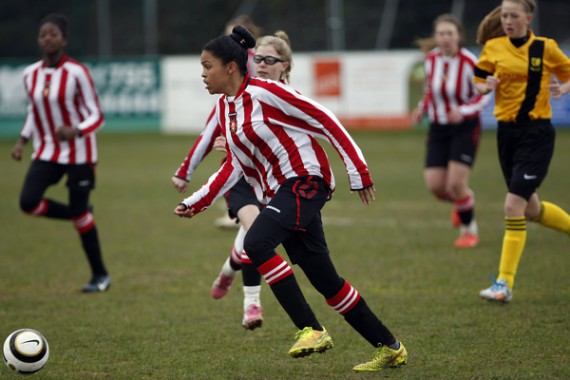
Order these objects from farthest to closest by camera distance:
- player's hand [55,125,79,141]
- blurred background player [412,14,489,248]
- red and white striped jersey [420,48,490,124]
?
1. red and white striped jersey [420,48,490,124]
2. blurred background player [412,14,489,248]
3. player's hand [55,125,79,141]

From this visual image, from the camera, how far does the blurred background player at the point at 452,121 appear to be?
889cm

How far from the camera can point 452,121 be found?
8.74 m

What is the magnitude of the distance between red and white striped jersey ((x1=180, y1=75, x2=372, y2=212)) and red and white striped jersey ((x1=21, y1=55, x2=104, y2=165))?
3.01 m

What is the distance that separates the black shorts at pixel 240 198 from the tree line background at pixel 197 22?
18.5 m

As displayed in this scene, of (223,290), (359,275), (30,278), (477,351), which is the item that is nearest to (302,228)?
(477,351)

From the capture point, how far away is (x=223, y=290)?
6246 millimetres

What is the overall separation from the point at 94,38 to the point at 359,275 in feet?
63.2

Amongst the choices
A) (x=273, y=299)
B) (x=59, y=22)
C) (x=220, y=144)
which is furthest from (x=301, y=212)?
(x=59, y=22)

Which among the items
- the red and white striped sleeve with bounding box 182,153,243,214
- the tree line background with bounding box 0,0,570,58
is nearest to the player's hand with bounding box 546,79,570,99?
the red and white striped sleeve with bounding box 182,153,243,214

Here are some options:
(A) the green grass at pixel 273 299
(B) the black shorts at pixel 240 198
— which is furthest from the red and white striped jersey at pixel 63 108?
(B) the black shorts at pixel 240 198

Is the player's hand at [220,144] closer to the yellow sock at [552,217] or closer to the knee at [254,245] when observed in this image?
the knee at [254,245]

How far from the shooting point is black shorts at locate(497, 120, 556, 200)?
630cm

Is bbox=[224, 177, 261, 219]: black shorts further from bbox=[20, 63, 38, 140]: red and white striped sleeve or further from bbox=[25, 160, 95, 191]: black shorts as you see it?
bbox=[20, 63, 38, 140]: red and white striped sleeve

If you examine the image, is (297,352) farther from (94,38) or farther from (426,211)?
(94,38)
